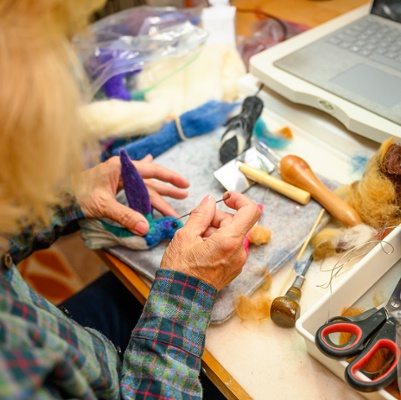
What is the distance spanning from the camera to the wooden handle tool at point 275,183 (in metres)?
0.77

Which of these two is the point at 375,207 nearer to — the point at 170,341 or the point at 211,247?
the point at 211,247

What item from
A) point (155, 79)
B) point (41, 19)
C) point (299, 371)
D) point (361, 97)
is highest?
point (41, 19)

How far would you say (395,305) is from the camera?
0.58 m

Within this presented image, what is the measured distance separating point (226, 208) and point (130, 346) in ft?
0.95

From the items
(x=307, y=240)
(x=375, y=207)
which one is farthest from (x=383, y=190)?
(x=307, y=240)

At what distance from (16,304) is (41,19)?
0.28 metres

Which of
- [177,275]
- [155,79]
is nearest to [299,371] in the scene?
[177,275]

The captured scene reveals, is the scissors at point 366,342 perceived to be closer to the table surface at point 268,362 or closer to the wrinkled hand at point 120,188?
the table surface at point 268,362

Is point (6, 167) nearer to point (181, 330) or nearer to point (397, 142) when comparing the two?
point (181, 330)

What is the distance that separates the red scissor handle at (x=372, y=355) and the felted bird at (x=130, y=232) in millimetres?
341

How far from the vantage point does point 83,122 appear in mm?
482

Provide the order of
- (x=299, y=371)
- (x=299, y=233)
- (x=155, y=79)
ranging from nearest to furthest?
(x=299, y=371) → (x=299, y=233) → (x=155, y=79)

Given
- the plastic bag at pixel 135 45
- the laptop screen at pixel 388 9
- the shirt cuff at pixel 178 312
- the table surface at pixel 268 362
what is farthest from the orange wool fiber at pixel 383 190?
the plastic bag at pixel 135 45

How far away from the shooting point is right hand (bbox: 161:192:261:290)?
2.06ft
